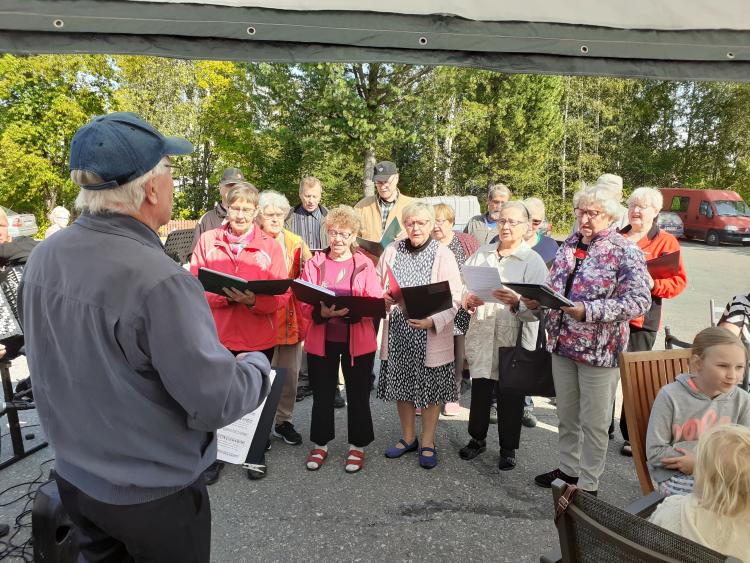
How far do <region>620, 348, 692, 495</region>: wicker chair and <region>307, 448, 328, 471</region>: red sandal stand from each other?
2.13m

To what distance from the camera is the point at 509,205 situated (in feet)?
13.0

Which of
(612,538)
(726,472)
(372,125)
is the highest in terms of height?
(372,125)

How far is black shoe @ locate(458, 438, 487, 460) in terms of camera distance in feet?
13.5

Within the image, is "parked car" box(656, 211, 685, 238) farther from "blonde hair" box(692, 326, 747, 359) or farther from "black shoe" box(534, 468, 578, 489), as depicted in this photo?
"blonde hair" box(692, 326, 747, 359)

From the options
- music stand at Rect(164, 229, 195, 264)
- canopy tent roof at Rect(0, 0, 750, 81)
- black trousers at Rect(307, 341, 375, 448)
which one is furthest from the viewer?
music stand at Rect(164, 229, 195, 264)

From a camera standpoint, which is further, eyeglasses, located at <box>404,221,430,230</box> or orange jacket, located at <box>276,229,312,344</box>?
orange jacket, located at <box>276,229,312,344</box>

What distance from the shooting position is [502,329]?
4.12 metres

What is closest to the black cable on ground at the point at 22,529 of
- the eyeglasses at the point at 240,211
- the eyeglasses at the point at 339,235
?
the eyeglasses at the point at 240,211

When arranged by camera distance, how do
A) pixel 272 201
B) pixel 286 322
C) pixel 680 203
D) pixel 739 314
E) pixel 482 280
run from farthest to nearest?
pixel 680 203 < pixel 272 201 < pixel 286 322 < pixel 482 280 < pixel 739 314

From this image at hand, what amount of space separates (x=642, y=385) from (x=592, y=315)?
463 millimetres

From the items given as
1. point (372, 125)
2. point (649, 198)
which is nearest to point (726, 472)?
point (649, 198)

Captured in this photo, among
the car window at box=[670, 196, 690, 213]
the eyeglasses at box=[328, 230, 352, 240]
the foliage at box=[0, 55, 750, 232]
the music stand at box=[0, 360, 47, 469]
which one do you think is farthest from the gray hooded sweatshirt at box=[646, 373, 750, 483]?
the car window at box=[670, 196, 690, 213]

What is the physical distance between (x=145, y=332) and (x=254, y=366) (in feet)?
1.29

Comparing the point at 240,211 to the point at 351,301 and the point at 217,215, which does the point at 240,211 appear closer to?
the point at 351,301
